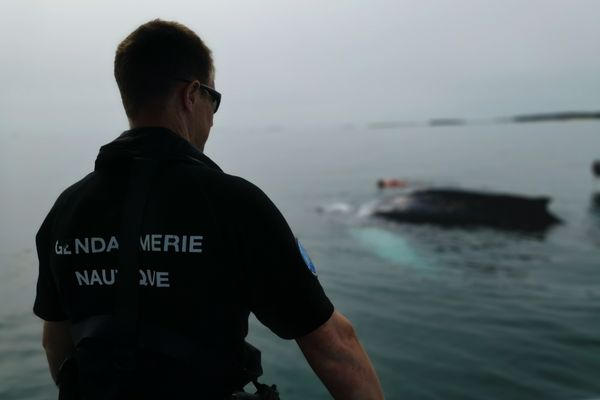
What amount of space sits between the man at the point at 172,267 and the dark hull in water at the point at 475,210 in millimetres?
16262

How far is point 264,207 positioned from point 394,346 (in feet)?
21.1

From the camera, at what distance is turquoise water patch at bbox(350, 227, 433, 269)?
13.7 meters

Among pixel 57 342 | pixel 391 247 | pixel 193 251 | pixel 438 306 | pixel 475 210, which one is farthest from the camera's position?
pixel 475 210

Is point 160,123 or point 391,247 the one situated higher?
point 160,123

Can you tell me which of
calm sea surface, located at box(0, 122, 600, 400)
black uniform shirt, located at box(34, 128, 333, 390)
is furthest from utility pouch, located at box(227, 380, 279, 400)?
calm sea surface, located at box(0, 122, 600, 400)

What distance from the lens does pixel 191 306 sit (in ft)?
6.64

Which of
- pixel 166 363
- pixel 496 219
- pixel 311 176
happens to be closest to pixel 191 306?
pixel 166 363

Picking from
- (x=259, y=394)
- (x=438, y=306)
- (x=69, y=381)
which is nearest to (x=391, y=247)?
(x=438, y=306)

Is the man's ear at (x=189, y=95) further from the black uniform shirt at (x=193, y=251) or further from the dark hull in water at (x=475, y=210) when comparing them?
the dark hull in water at (x=475, y=210)

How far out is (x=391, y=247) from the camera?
15055mm

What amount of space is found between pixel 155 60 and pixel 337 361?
3.93ft

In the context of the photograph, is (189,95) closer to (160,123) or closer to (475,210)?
(160,123)

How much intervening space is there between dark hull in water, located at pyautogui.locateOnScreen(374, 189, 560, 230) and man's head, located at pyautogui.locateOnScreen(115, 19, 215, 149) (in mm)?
16257

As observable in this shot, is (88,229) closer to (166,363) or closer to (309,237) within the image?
(166,363)
